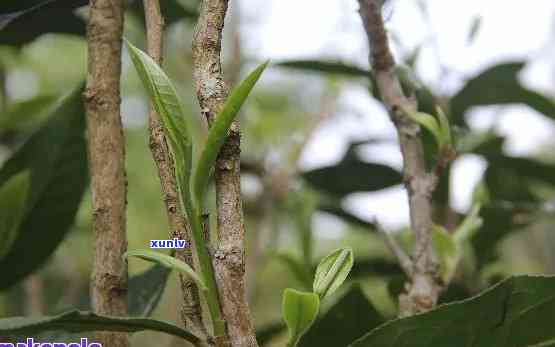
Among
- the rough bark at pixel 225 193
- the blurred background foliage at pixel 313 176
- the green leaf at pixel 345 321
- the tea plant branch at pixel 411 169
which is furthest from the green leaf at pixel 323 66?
the rough bark at pixel 225 193

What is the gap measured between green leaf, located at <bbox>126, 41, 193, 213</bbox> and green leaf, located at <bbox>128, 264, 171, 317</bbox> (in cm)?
29

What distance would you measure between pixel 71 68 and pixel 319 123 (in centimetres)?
147

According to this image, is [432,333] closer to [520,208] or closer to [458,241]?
[458,241]

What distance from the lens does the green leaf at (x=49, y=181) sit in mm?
785

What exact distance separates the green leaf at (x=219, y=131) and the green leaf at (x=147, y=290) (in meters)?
0.29

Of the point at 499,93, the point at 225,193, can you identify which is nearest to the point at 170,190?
the point at 225,193

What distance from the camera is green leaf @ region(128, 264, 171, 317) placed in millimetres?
722

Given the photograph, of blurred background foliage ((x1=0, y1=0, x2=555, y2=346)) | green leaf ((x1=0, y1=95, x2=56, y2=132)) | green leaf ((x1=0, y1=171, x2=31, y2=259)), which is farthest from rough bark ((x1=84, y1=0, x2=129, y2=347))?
green leaf ((x1=0, y1=95, x2=56, y2=132))

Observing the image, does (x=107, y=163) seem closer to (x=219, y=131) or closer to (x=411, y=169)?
(x=219, y=131)

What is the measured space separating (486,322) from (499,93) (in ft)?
1.85

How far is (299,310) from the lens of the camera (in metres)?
0.49

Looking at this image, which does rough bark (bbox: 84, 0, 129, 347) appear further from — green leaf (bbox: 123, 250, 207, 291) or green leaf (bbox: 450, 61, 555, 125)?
green leaf (bbox: 450, 61, 555, 125)

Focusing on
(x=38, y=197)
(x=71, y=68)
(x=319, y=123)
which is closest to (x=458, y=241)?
(x=38, y=197)

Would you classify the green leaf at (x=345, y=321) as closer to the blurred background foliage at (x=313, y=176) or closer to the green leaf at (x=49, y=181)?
the blurred background foliage at (x=313, y=176)
